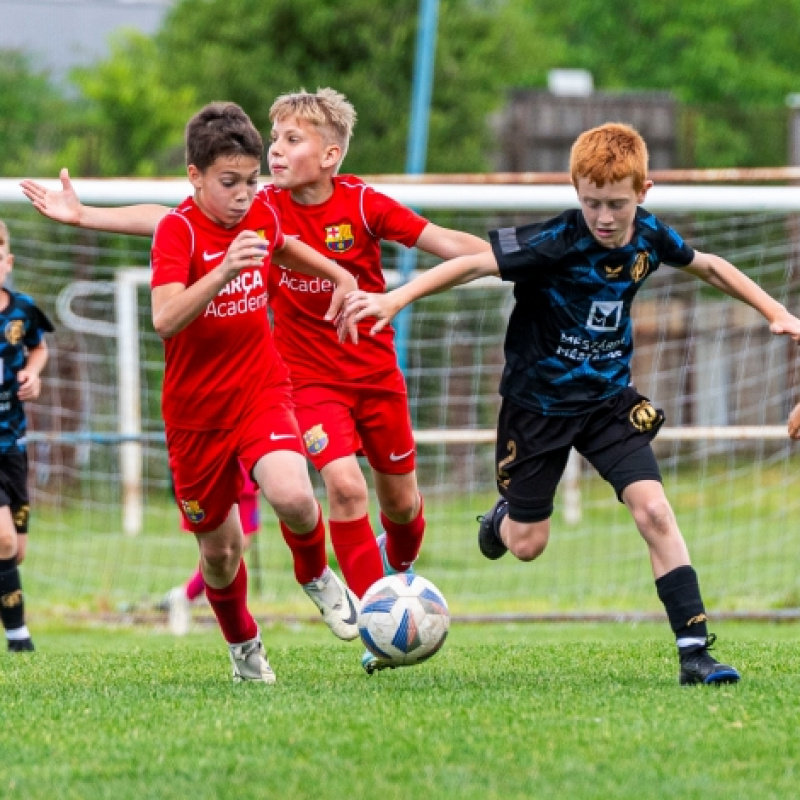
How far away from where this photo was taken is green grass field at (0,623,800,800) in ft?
13.0

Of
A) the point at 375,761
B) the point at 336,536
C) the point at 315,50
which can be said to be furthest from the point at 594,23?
the point at 375,761

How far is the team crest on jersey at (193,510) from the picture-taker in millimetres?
5812

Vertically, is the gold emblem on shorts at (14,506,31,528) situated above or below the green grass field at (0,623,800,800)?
below

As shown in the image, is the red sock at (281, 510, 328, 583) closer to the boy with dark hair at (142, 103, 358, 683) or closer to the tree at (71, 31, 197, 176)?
the boy with dark hair at (142, 103, 358, 683)

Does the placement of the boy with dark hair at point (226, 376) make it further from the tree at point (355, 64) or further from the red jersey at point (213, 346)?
the tree at point (355, 64)

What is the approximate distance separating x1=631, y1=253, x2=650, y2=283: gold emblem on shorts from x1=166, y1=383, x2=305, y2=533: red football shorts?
137 cm

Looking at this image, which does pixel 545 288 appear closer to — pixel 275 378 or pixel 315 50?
pixel 275 378

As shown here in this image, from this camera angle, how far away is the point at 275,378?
5.93 meters

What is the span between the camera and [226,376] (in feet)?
19.0

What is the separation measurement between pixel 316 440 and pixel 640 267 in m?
1.52

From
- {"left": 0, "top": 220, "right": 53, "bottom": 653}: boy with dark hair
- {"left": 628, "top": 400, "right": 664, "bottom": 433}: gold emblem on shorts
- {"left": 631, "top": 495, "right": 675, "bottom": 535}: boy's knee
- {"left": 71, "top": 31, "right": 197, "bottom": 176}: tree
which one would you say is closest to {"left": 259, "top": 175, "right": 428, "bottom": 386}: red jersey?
{"left": 628, "top": 400, "right": 664, "bottom": 433}: gold emblem on shorts

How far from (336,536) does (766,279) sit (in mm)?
10480

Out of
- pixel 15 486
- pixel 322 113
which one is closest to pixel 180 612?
pixel 15 486

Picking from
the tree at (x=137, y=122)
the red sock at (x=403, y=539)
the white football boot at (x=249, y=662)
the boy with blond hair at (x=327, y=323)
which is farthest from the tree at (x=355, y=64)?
the white football boot at (x=249, y=662)
